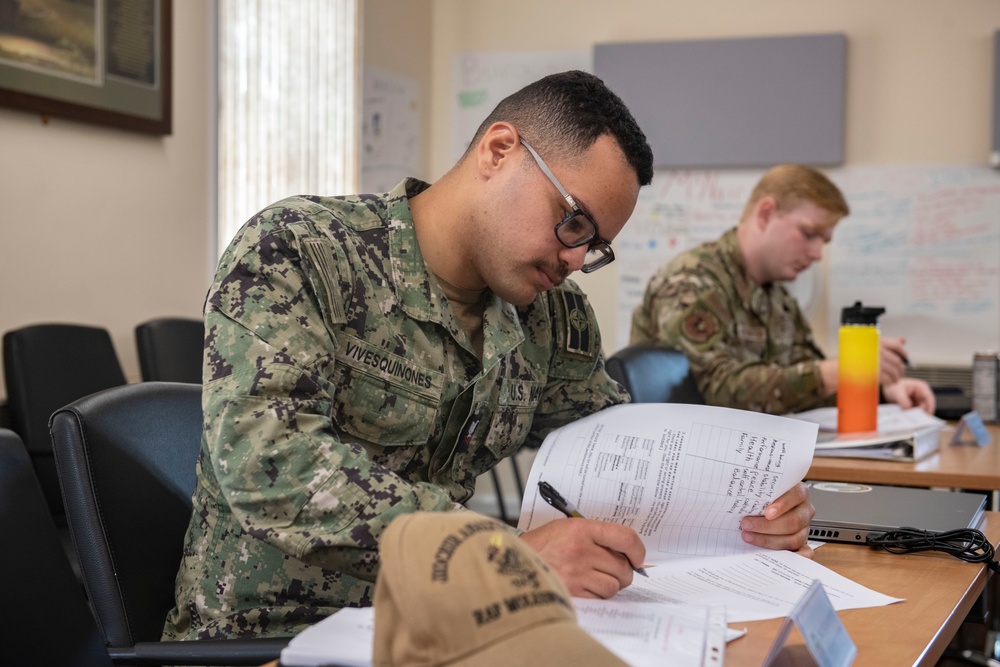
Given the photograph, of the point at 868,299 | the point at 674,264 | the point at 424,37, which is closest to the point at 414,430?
the point at 674,264

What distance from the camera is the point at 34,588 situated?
3.50ft

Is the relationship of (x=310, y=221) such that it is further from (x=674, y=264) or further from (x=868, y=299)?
(x=868, y=299)

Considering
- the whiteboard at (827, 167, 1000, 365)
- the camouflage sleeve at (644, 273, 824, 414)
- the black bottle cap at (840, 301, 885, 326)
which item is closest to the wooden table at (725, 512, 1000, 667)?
the black bottle cap at (840, 301, 885, 326)

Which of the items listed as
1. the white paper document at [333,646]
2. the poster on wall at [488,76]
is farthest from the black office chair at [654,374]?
the poster on wall at [488,76]

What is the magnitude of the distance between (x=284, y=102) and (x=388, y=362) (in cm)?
249

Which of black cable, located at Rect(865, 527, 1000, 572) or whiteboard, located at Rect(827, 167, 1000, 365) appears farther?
whiteboard, located at Rect(827, 167, 1000, 365)

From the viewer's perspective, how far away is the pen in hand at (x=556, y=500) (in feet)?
3.56

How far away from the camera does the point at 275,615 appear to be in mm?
1124

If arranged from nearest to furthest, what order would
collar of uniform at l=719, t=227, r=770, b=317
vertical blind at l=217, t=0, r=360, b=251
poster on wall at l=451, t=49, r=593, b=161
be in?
collar of uniform at l=719, t=227, r=770, b=317
vertical blind at l=217, t=0, r=360, b=251
poster on wall at l=451, t=49, r=593, b=161

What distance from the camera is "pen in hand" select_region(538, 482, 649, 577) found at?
1.09m

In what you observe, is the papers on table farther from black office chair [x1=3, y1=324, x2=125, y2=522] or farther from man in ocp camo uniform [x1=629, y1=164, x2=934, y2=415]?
black office chair [x1=3, y1=324, x2=125, y2=522]

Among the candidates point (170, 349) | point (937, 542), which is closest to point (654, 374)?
point (937, 542)

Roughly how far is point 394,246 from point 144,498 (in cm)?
41

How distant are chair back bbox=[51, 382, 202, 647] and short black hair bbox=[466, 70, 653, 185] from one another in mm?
527
